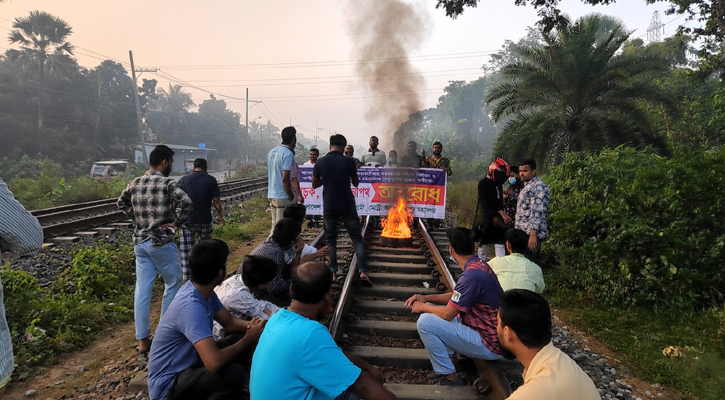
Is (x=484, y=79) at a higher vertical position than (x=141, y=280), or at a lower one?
higher

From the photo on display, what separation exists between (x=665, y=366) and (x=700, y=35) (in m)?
14.5

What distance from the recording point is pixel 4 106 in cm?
3703

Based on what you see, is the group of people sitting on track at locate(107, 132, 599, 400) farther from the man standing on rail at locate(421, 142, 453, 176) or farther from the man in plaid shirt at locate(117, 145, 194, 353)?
the man standing on rail at locate(421, 142, 453, 176)

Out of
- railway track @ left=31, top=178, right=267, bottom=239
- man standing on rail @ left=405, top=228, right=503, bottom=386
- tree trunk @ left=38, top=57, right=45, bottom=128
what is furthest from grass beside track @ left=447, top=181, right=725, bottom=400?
tree trunk @ left=38, top=57, right=45, bottom=128

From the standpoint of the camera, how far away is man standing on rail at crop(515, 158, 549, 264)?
5.18 m

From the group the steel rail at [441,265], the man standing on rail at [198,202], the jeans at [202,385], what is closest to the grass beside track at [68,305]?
the man standing on rail at [198,202]

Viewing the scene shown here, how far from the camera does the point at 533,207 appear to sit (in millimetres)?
5219

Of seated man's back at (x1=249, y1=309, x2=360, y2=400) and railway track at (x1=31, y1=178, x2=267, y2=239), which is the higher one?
seated man's back at (x1=249, y1=309, x2=360, y2=400)

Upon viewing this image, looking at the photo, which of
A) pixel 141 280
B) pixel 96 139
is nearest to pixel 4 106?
pixel 96 139

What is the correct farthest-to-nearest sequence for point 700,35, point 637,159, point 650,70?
1. point 700,35
2. point 650,70
3. point 637,159

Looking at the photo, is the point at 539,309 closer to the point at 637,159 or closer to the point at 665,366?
the point at 665,366

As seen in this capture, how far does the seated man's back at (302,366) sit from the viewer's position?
193cm

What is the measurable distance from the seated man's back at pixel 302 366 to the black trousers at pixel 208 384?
797 mm

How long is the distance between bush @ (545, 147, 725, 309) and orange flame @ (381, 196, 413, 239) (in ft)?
9.27
